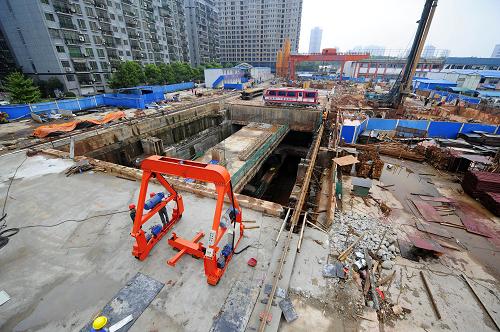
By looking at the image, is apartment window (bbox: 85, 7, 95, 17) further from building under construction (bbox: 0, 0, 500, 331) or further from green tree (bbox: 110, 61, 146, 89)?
building under construction (bbox: 0, 0, 500, 331)

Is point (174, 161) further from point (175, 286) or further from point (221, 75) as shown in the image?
point (221, 75)

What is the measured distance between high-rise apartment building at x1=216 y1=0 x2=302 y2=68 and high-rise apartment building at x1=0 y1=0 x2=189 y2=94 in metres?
63.3

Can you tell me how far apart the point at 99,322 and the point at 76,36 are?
152ft

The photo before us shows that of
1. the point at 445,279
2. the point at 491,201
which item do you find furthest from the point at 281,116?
the point at 445,279

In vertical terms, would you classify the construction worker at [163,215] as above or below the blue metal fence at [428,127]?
above

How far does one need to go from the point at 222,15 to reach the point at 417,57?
349ft

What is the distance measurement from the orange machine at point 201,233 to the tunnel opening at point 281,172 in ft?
34.8

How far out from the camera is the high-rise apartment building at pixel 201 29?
2916 inches

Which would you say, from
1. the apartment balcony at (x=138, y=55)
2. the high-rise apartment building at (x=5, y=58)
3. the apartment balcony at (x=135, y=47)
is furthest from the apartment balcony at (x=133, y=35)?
the high-rise apartment building at (x=5, y=58)

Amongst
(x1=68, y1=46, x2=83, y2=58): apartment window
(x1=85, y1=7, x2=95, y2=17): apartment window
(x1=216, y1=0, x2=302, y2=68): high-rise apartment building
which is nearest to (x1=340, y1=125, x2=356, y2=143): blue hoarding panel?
(x1=68, y1=46, x2=83, y2=58): apartment window

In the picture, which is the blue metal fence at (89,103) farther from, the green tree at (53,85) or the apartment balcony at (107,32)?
the apartment balcony at (107,32)

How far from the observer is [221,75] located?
1913 inches

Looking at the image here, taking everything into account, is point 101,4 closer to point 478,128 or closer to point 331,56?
point 331,56

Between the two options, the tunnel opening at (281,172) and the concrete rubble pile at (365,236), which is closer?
the concrete rubble pile at (365,236)
